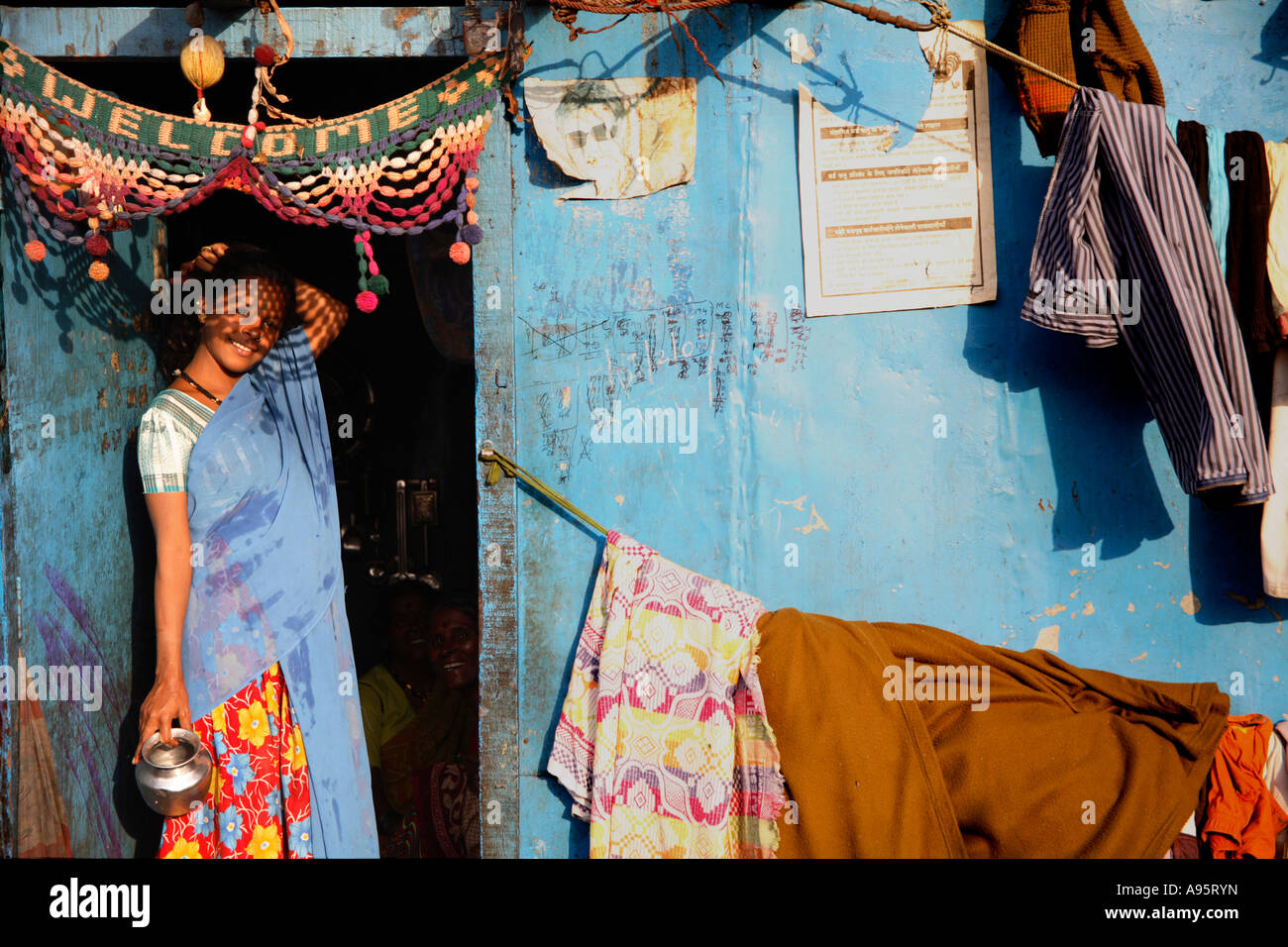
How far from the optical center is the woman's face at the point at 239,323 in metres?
2.82

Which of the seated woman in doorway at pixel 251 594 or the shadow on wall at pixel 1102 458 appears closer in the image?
the seated woman in doorway at pixel 251 594

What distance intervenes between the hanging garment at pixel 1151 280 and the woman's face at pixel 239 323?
7.38ft

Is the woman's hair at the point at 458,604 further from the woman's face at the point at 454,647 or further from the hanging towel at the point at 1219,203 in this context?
the hanging towel at the point at 1219,203

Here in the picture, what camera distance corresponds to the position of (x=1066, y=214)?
2.55 m

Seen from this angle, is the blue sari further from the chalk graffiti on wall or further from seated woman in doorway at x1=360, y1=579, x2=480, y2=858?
the chalk graffiti on wall

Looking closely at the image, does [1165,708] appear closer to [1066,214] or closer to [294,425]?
[1066,214]

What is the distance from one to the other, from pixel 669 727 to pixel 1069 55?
219 centimetres

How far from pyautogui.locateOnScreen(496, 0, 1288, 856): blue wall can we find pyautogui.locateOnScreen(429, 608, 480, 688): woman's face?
30.7 inches

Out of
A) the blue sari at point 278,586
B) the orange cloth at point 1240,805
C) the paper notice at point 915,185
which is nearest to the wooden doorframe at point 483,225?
the blue sari at point 278,586

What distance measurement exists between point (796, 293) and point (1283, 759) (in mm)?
1888

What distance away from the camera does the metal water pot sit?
8.07ft

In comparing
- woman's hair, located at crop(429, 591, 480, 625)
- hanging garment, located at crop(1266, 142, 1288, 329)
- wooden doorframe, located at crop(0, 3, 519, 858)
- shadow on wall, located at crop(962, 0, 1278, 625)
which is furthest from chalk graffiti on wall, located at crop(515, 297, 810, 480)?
hanging garment, located at crop(1266, 142, 1288, 329)

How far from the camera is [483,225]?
9.11ft
